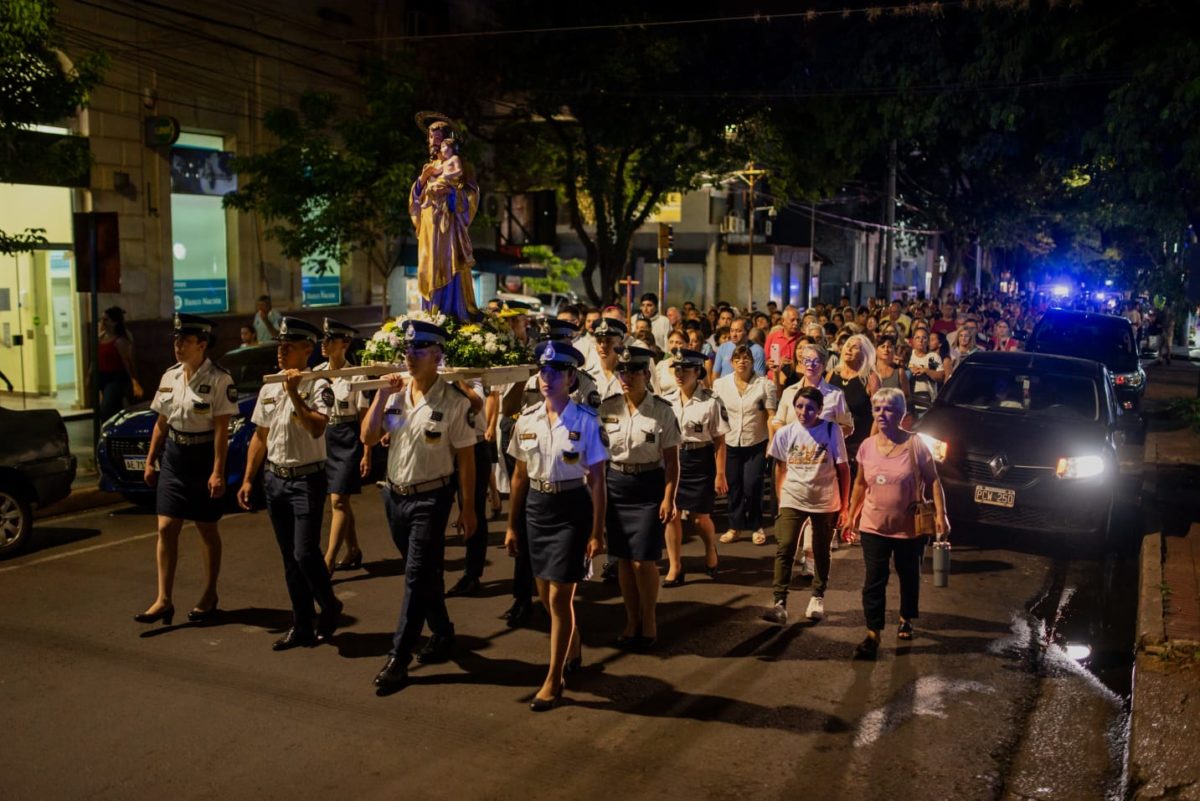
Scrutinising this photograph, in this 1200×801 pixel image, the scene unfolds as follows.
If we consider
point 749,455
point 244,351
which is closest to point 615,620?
point 749,455

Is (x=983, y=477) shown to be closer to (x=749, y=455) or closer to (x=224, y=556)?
(x=749, y=455)

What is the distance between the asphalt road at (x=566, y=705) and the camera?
5.37 meters

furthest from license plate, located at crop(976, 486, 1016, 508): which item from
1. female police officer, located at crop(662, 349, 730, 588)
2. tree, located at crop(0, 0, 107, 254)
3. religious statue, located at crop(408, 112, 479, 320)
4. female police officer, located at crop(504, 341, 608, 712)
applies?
tree, located at crop(0, 0, 107, 254)

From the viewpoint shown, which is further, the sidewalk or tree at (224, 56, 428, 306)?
tree at (224, 56, 428, 306)

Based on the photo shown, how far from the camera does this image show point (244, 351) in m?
12.9

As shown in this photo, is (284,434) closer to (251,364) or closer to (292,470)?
(292,470)

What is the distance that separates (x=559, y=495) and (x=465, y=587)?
2.64 meters

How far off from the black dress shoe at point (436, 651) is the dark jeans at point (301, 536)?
75 cm

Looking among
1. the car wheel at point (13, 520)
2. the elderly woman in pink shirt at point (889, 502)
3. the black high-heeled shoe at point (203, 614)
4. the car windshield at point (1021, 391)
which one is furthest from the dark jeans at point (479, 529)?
the car windshield at point (1021, 391)

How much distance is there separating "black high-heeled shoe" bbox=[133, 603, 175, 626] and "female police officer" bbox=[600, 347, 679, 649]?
9.80 feet

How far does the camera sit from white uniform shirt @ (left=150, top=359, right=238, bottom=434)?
7.42 metres

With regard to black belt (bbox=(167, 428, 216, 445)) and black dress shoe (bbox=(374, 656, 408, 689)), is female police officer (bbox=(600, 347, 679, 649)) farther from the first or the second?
black belt (bbox=(167, 428, 216, 445))

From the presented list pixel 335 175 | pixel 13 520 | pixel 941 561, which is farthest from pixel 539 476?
pixel 335 175

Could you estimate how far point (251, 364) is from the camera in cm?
1273
